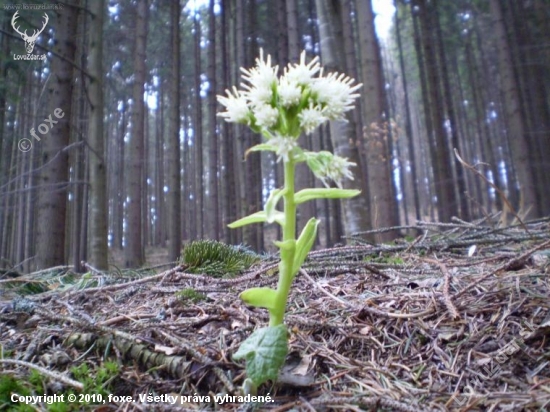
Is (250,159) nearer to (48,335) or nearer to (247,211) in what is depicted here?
(247,211)

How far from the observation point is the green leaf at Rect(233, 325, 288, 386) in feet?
3.64

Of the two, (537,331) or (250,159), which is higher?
(250,159)

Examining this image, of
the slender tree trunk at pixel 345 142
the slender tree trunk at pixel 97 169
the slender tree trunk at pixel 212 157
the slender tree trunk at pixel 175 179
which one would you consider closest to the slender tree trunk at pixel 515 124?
the slender tree trunk at pixel 345 142

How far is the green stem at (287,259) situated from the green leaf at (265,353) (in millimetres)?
69

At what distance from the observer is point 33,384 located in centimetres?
135

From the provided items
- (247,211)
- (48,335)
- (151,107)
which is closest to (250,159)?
(247,211)

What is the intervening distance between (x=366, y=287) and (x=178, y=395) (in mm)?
1112

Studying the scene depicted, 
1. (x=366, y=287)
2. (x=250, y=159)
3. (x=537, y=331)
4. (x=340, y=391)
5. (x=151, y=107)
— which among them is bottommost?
(x=340, y=391)

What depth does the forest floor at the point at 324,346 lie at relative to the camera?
1206 millimetres

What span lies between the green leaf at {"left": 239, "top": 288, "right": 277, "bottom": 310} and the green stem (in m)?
0.02

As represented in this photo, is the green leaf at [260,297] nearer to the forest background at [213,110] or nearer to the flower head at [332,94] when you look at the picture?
the flower head at [332,94]

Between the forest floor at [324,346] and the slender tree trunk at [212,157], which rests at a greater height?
the slender tree trunk at [212,157]

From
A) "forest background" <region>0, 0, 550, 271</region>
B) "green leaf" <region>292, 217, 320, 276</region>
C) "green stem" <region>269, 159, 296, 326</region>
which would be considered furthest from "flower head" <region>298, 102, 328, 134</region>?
"forest background" <region>0, 0, 550, 271</region>

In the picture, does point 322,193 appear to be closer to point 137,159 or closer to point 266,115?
point 266,115
